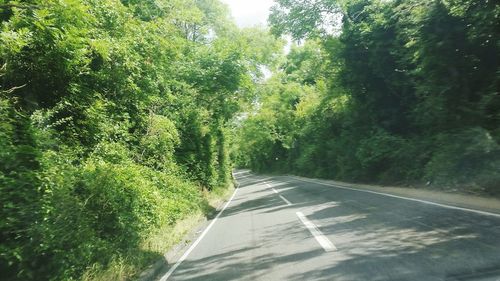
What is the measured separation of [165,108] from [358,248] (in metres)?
12.5

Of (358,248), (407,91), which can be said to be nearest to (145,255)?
(358,248)

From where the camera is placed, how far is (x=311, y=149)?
128ft

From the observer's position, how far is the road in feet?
19.2

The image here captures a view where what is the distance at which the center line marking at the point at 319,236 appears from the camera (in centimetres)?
786

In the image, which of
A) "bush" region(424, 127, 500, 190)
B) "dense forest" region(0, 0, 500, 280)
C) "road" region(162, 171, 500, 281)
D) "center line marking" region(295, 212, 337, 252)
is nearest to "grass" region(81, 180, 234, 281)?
"dense forest" region(0, 0, 500, 280)

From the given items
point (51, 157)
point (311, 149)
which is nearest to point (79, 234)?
point (51, 157)

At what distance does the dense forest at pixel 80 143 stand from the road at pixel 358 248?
1.56m

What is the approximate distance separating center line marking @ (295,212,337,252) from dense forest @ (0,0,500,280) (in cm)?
361

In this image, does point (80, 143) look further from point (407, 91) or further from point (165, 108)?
point (407, 91)

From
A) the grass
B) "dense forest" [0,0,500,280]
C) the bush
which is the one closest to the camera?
"dense forest" [0,0,500,280]

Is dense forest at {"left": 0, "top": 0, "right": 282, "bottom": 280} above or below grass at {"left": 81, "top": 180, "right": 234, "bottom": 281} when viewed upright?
above

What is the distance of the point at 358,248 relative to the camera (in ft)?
24.5

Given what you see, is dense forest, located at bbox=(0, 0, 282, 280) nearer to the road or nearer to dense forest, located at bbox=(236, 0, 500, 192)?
the road

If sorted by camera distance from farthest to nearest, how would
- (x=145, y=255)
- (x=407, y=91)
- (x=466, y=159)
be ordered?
(x=407, y=91) < (x=466, y=159) < (x=145, y=255)
